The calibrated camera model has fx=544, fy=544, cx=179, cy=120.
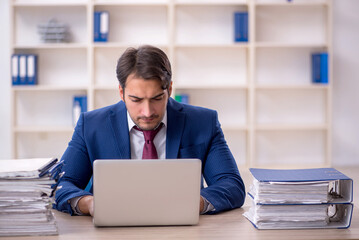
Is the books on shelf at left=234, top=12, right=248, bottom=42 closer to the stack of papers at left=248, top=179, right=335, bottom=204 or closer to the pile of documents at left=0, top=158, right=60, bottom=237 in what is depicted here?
the stack of papers at left=248, top=179, right=335, bottom=204

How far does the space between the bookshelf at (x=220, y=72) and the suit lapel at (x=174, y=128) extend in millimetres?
3156

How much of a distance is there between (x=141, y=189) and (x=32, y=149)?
4310mm

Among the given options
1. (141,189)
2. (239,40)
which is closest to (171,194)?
(141,189)

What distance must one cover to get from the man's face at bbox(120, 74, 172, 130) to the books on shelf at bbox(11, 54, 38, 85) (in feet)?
11.3

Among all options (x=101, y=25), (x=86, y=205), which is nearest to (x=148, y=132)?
(x=86, y=205)

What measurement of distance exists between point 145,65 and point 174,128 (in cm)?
34

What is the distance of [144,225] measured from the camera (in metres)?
1.70

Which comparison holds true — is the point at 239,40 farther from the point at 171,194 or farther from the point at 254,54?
the point at 171,194

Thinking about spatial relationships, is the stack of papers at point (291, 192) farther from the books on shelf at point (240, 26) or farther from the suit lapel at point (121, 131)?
the books on shelf at point (240, 26)

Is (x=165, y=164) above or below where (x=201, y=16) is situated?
below

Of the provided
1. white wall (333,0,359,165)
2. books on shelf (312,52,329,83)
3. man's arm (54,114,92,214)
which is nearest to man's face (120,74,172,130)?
man's arm (54,114,92,214)

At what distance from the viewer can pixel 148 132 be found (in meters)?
2.29

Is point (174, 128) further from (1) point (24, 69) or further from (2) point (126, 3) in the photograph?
(1) point (24, 69)

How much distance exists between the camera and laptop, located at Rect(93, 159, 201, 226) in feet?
5.38
